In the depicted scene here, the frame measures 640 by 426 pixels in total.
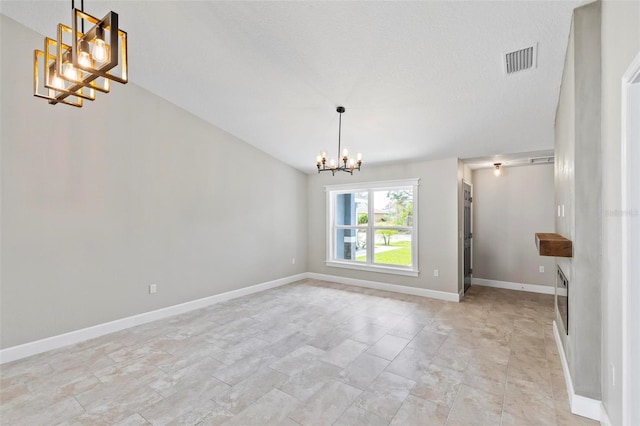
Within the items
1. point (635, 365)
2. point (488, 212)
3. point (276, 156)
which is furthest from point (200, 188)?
point (488, 212)

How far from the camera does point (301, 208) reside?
677 cm

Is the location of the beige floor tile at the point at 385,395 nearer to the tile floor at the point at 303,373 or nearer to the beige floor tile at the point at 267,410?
the tile floor at the point at 303,373

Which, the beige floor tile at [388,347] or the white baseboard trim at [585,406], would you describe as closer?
the white baseboard trim at [585,406]

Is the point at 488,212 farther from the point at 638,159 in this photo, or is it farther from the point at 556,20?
the point at 638,159

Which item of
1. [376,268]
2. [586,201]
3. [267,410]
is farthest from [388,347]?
[376,268]

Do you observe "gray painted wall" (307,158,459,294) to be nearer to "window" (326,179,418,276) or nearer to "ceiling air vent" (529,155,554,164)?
"window" (326,179,418,276)

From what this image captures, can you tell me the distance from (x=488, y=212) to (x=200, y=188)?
5619 mm

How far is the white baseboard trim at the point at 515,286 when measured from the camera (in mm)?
5480

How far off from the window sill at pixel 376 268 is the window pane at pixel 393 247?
17 cm

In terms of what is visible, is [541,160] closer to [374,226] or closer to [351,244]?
[374,226]

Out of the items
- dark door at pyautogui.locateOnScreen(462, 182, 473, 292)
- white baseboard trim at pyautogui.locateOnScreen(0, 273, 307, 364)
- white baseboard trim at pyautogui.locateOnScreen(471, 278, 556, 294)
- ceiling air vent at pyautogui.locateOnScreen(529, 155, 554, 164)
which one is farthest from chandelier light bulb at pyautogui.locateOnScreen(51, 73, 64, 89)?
white baseboard trim at pyautogui.locateOnScreen(471, 278, 556, 294)

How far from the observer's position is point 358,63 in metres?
2.97

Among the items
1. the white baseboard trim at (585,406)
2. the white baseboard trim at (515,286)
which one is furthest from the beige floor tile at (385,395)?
the white baseboard trim at (515,286)

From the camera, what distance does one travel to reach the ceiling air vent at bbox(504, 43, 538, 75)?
2.54m
